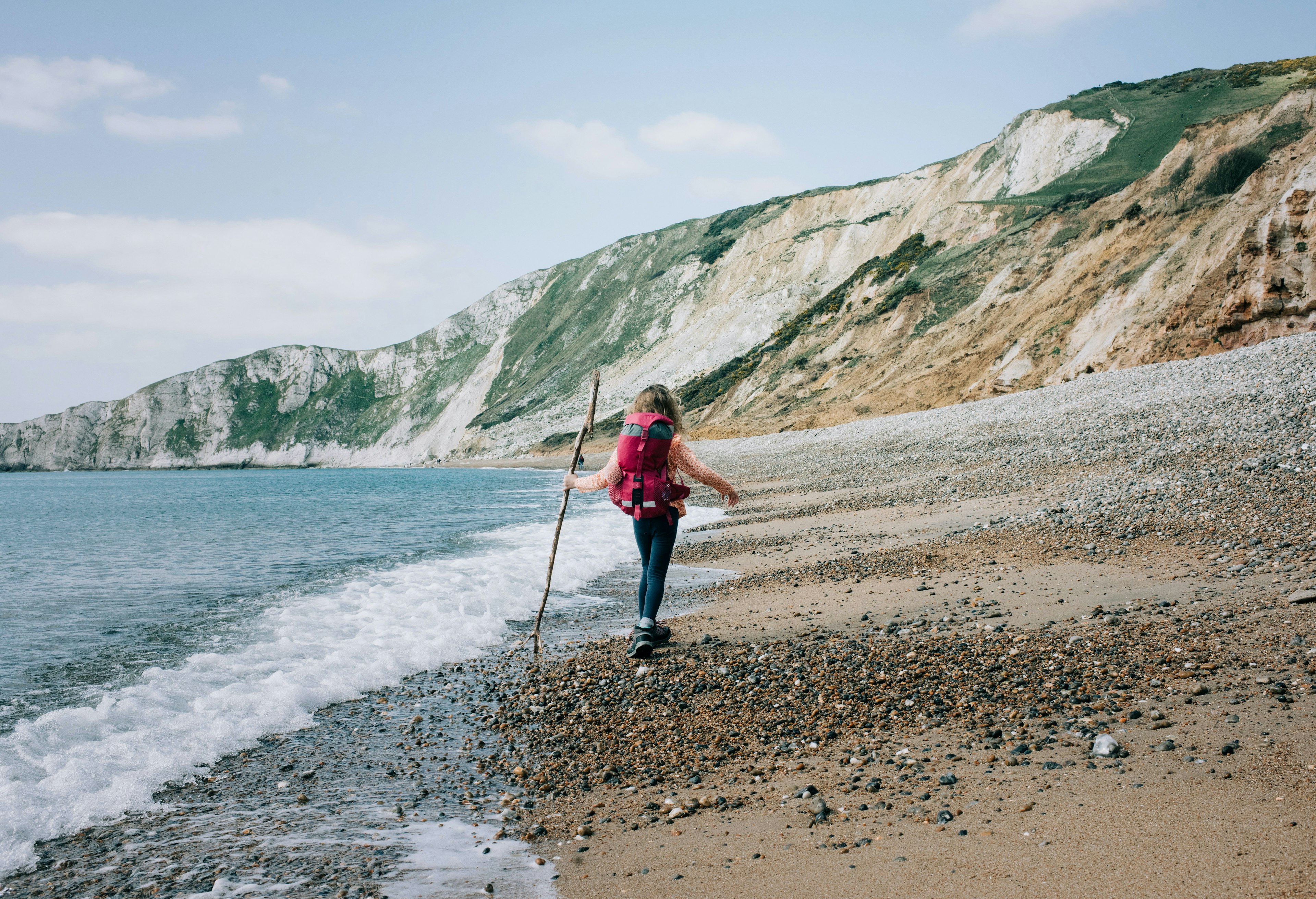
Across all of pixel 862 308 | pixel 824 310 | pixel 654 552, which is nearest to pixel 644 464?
pixel 654 552

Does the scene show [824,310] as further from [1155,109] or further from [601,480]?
[601,480]

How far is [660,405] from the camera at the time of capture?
6062 mm

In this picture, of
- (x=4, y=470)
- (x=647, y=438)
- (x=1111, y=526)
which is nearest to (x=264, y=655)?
(x=647, y=438)

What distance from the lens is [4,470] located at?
433ft

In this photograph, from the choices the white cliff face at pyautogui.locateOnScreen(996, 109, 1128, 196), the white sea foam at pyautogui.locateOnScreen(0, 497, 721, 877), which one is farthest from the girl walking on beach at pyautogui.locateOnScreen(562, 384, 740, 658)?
the white cliff face at pyautogui.locateOnScreen(996, 109, 1128, 196)

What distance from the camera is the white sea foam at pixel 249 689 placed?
4.30 metres

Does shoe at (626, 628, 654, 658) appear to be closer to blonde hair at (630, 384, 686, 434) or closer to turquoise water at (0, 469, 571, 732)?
blonde hair at (630, 384, 686, 434)

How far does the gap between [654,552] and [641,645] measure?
0.77 m

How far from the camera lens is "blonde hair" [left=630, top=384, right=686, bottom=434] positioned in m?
6.05

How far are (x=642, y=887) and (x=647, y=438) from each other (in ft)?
11.5

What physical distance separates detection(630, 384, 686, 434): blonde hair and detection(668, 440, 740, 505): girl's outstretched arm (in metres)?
A: 0.16

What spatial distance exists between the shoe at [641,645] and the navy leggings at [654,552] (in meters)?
0.15

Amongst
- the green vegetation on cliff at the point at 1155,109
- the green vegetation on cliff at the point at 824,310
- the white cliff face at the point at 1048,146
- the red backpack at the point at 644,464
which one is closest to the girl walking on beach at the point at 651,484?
the red backpack at the point at 644,464

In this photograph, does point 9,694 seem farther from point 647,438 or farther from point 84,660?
point 647,438
